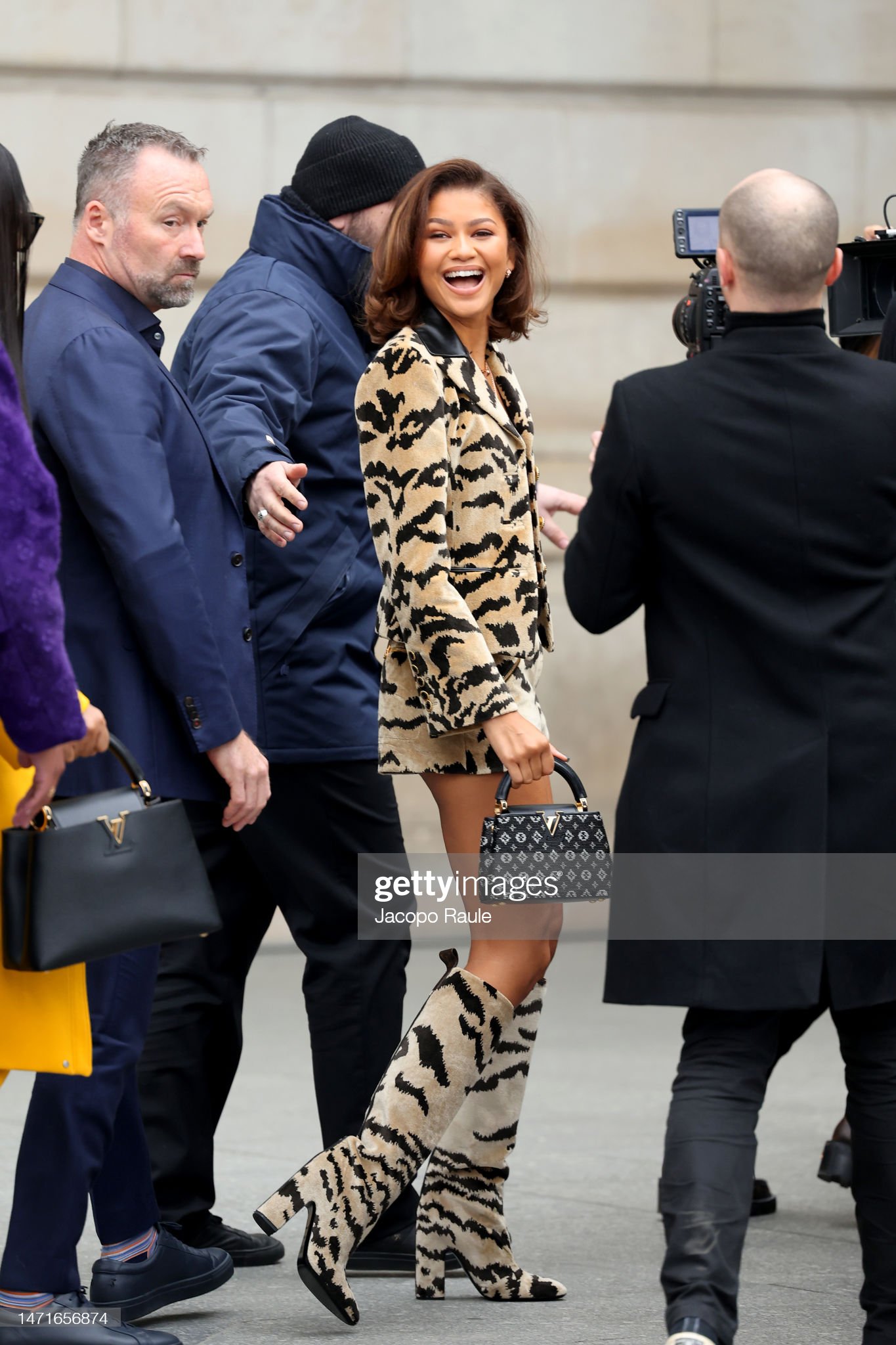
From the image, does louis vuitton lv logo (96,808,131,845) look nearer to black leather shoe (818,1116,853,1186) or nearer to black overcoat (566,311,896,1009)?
black overcoat (566,311,896,1009)

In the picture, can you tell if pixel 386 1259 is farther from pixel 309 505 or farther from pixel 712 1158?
pixel 309 505

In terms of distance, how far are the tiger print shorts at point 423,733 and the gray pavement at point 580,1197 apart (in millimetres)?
974

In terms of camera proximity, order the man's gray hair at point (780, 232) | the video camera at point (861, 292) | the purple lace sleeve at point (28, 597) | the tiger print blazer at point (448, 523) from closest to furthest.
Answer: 1. the purple lace sleeve at point (28, 597)
2. the man's gray hair at point (780, 232)
3. the tiger print blazer at point (448, 523)
4. the video camera at point (861, 292)

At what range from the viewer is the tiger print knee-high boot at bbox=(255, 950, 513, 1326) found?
3781 millimetres

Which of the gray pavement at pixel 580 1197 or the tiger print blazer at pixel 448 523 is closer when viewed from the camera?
the tiger print blazer at pixel 448 523

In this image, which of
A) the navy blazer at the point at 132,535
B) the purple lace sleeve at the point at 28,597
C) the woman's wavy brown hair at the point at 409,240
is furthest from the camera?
the woman's wavy brown hair at the point at 409,240

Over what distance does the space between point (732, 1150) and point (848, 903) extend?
1.29 ft

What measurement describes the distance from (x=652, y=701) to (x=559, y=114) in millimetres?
6380

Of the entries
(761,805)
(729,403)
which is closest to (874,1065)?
(761,805)

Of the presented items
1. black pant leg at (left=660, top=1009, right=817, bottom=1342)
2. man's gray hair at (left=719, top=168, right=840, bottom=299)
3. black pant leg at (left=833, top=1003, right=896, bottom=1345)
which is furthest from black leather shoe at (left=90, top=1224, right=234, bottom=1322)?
man's gray hair at (left=719, top=168, right=840, bottom=299)

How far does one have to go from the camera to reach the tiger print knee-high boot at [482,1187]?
13.1 feet

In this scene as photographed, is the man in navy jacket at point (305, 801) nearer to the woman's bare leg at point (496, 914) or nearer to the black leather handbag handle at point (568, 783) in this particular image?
the woman's bare leg at point (496, 914)

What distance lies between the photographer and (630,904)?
129 inches

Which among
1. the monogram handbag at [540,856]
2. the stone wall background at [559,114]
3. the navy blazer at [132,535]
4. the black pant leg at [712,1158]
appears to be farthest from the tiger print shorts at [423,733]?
the stone wall background at [559,114]
